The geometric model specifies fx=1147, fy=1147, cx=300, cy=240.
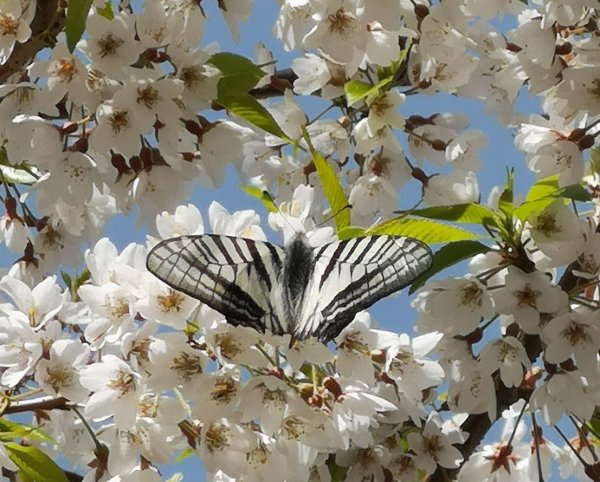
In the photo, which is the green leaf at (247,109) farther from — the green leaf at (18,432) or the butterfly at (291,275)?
the green leaf at (18,432)

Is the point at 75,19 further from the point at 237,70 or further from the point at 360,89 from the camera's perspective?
A: the point at 360,89

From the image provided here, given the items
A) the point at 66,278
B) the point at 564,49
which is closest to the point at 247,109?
the point at 564,49

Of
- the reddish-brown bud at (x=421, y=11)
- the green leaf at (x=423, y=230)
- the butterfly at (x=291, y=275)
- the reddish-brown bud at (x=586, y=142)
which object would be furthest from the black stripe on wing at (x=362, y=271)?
the reddish-brown bud at (x=586, y=142)

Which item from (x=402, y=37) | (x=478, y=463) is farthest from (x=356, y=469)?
(x=402, y=37)

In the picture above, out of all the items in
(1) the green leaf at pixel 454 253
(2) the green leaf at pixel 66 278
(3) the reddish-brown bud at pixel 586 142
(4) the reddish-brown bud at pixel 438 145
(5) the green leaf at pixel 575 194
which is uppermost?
(3) the reddish-brown bud at pixel 586 142

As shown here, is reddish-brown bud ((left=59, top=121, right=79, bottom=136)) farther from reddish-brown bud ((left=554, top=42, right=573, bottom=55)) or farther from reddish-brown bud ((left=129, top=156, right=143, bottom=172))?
reddish-brown bud ((left=554, top=42, right=573, bottom=55))

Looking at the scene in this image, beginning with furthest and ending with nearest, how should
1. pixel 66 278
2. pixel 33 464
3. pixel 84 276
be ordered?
pixel 66 278 → pixel 84 276 → pixel 33 464

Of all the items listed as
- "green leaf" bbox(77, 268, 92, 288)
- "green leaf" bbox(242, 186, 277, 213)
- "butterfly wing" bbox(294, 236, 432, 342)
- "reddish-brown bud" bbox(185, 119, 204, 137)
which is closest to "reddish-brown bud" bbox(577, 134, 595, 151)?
"green leaf" bbox(242, 186, 277, 213)
